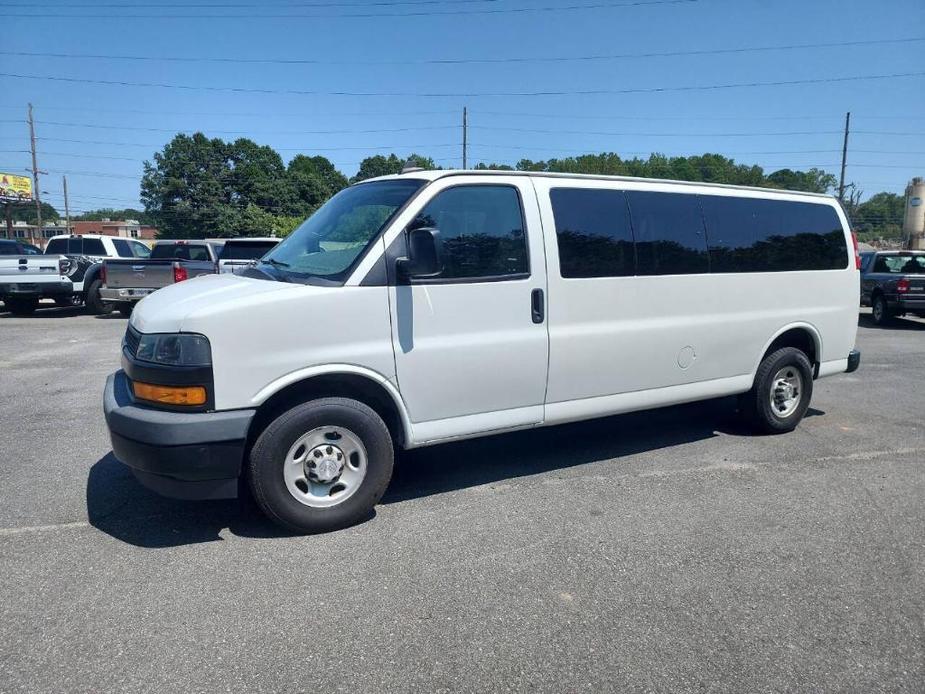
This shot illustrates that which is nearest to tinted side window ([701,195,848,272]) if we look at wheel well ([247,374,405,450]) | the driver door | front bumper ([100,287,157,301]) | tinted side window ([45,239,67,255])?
the driver door

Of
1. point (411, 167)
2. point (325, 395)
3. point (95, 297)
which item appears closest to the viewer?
point (325, 395)

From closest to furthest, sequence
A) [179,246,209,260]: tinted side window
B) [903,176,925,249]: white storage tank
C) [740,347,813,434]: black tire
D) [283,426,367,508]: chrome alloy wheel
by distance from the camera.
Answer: [283,426,367,508]: chrome alloy wheel → [740,347,813,434]: black tire → [179,246,209,260]: tinted side window → [903,176,925,249]: white storage tank

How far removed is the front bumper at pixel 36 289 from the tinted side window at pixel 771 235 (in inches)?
578

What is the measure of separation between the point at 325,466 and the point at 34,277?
14.2m

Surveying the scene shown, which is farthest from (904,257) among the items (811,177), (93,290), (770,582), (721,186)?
(811,177)

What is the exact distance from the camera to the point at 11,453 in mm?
5418

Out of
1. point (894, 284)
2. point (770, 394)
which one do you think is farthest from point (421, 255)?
point (894, 284)

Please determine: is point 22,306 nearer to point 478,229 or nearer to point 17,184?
point 478,229

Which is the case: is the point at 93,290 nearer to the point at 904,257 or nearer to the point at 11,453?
the point at 11,453

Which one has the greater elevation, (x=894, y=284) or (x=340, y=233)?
(x=340, y=233)

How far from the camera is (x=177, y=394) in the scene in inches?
142

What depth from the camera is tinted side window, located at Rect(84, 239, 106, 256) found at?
18.8 metres

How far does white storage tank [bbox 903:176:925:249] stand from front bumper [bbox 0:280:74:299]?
50.0m

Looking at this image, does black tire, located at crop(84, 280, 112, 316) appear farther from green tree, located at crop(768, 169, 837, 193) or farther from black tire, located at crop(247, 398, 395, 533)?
green tree, located at crop(768, 169, 837, 193)
